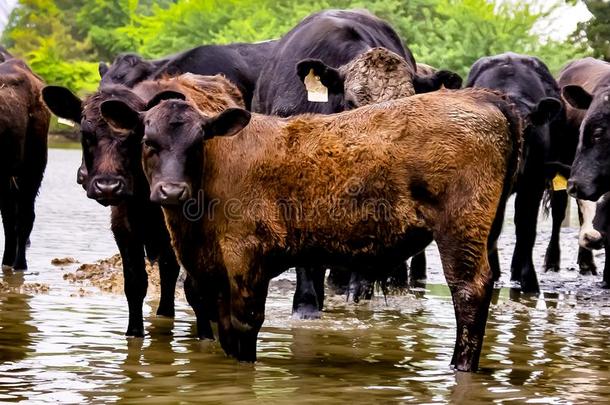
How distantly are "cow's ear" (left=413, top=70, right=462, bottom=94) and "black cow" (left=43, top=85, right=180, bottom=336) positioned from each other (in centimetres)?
298

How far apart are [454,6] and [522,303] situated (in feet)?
166

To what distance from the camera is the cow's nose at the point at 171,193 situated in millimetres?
7859

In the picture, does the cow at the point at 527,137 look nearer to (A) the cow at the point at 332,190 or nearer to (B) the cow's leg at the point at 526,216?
(B) the cow's leg at the point at 526,216

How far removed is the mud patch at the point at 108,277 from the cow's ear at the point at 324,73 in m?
2.19

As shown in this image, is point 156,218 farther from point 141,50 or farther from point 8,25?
point 8,25

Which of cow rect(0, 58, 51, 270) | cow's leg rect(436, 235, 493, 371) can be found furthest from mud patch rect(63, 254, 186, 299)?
cow's leg rect(436, 235, 493, 371)

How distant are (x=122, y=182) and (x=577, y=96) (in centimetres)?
496

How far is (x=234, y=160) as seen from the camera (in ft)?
27.3

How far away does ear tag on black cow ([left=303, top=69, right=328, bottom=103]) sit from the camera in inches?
437

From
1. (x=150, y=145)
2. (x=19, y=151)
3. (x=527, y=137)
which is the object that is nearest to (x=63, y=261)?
(x=19, y=151)

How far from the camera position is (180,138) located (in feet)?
26.7

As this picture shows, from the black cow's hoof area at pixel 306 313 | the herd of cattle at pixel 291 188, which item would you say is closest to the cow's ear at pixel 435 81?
the black cow's hoof area at pixel 306 313

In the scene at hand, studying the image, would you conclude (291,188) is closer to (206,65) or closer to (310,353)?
(310,353)

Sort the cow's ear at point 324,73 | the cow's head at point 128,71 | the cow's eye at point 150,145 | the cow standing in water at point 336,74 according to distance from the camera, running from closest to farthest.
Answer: the cow's eye at point 150,145 → the cow standing in water at point 336,74 → the cow's ear at point 324,73 → the cow's head at point 128,71
